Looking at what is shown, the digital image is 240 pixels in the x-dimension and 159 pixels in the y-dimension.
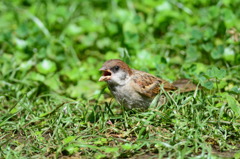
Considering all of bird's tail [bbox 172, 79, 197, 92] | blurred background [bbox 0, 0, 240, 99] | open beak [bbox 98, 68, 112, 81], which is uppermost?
blurred background [bbox 0, 0, 240, 99]

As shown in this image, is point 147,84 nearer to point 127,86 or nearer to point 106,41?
point 127,86

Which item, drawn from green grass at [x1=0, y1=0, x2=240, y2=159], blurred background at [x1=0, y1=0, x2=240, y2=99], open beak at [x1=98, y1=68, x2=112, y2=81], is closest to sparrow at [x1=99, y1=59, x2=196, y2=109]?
open beak at [x1=98, y1=68, x2=112, y2=81]

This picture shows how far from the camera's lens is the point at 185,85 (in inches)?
204

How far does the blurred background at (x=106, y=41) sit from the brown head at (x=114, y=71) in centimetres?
86

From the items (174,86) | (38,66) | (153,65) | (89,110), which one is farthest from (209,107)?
(38,66)

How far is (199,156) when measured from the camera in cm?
367

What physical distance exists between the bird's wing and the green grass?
23 cm

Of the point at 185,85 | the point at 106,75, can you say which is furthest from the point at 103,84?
the point at 185,85

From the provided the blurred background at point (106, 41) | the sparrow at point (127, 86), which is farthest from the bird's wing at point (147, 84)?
the blurred background at point (106, 41)

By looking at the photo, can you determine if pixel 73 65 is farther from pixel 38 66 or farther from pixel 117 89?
pixel 117 89

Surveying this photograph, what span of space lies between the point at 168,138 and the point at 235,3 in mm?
4345

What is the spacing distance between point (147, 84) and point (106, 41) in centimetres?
275

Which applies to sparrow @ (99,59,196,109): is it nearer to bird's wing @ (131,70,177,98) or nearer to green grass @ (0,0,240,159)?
bird's wing @ (131,70,177,98)

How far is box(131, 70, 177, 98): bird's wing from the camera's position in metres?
4.85
